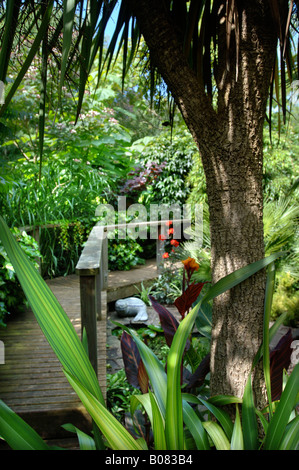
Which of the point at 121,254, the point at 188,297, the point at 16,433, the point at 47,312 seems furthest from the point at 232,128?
the point at 121,254

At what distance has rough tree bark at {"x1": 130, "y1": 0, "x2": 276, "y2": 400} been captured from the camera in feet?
3.62

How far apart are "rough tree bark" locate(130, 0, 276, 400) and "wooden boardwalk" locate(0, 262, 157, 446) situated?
4.29 feet

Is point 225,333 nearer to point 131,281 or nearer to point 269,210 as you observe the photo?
point 269,210

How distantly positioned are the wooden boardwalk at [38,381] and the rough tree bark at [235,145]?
1.31 meters

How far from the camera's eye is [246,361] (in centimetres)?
110

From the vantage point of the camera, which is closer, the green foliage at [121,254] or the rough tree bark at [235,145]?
the rough tree bark at [235,145]

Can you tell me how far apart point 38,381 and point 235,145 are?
2052mm

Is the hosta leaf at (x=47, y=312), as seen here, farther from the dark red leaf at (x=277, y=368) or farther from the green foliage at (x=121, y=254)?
the green foliage at (x=121, y=254)

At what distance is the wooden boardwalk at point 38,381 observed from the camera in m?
2.03

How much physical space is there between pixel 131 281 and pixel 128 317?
0.62 metres

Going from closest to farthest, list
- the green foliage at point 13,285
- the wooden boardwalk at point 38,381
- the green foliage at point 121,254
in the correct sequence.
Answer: the wooden boardwalk at point 38,381
the green foliage at point 13,285
the green foliage at point 121,254

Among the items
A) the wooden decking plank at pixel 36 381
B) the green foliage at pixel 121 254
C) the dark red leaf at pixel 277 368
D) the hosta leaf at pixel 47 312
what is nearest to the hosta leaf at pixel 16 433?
the hosta leaf at pixel 47 312

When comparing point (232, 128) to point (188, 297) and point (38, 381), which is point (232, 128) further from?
point (38, 381)
